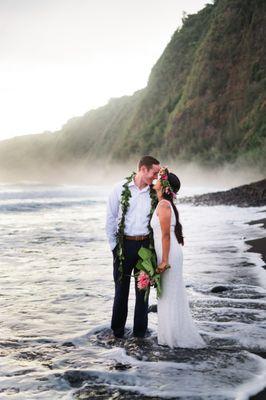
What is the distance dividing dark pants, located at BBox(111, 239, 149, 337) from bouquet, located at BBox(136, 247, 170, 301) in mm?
169

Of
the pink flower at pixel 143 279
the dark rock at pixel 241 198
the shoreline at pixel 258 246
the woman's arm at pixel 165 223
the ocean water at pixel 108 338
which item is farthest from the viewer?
the dark rock at pixel 241 198

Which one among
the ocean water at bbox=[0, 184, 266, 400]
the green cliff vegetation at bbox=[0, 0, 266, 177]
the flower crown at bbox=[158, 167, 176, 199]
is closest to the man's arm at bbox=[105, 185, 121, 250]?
the flower crown at bbox=[158, 167, 176, 199]

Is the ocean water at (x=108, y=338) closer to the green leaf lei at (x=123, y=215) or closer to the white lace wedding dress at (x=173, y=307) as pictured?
the white lace wedding dress at (x=173, y=307)

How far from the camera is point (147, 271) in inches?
228

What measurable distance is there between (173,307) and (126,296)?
646mm

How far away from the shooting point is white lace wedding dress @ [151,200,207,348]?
18.9ft

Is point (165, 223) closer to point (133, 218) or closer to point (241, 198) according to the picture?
point (133, 218)

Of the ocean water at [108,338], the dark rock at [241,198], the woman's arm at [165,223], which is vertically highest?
the dark rock at [241,198]

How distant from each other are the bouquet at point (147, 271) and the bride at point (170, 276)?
0.21ft

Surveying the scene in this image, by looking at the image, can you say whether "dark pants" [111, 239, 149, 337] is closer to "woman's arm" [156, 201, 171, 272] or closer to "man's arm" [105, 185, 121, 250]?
"man's arm" [105, 185, 121, 250]

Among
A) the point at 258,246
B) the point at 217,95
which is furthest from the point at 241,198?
the point at 217,95

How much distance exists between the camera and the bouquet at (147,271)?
575 centimetres

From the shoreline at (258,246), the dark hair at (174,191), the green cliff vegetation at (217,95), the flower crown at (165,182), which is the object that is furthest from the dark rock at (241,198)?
the flower crown at (165,182)

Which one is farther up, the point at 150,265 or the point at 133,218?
the point at 133,218
